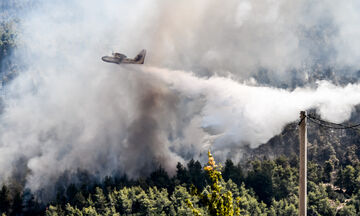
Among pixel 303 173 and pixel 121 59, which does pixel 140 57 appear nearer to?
pixel 121 59

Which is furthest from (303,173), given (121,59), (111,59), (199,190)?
(199,190)

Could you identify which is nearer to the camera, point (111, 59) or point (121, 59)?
point (111, 59)

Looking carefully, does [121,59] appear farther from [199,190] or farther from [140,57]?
[199,190]

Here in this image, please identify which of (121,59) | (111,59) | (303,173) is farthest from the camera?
(121,59)

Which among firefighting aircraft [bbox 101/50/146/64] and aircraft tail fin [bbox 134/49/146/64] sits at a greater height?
aircraft tail fin [bbox 134/49/146/64]

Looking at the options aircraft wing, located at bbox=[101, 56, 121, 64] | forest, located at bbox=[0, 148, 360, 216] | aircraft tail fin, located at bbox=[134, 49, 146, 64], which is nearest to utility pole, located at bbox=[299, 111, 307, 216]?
forest, located at bbox=[0, 148, 360, 216]

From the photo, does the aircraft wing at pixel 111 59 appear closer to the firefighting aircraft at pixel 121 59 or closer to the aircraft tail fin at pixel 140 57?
the firefighting aircraft at pixel 121 59

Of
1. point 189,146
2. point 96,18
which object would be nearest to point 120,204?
point 189,146

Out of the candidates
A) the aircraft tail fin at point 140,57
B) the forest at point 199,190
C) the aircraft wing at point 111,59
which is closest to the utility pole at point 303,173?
the forest at point 199,190

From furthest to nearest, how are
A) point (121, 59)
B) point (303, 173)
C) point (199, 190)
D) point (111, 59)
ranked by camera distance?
1. point (199, 190)
2. point (121, 59)
3. point (111, 59)
4. point (303, 173)

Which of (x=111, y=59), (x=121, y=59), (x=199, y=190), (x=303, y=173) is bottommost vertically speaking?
(x=303, y=173)

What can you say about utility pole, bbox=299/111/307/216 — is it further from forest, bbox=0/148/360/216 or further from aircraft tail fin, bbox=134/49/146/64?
aircraft tail fin, bbox=134/49/146/64

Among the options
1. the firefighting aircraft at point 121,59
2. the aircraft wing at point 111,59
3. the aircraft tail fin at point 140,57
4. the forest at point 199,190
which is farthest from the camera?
the aircraft tail fin at point 140,57

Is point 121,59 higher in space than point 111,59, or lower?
higher
